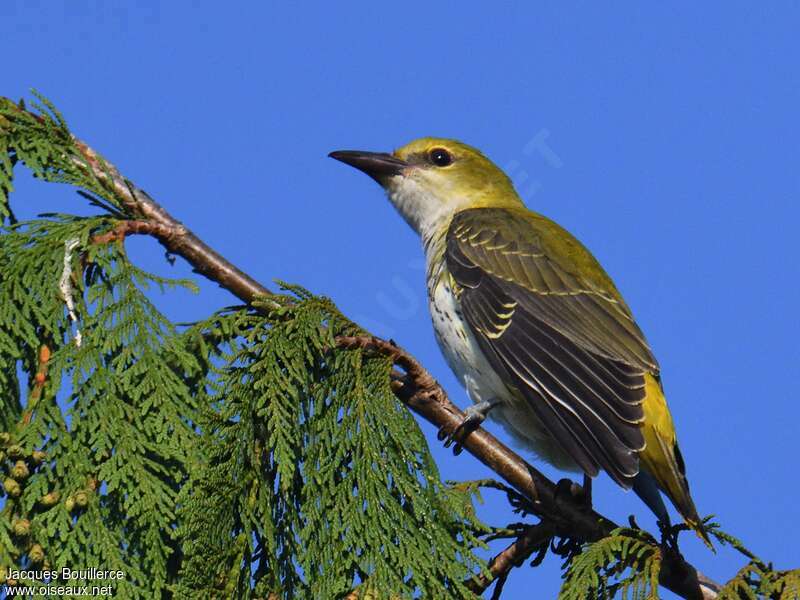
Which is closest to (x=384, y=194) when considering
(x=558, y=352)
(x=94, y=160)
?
(x=558, y=352)

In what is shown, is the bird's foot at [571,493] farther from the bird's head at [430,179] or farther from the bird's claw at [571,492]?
the bird's head at [430,179]

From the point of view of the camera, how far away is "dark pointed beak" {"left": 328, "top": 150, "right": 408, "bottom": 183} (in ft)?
20.9

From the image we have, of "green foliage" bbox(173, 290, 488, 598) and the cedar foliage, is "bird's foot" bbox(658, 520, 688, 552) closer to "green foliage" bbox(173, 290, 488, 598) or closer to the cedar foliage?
the cedar foliage

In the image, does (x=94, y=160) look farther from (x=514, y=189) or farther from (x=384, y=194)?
(x=514, y=189)

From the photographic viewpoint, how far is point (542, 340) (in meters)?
4.80

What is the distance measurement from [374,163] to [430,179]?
0.37 m

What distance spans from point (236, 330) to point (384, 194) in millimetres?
2868

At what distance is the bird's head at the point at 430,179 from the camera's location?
6371 mm

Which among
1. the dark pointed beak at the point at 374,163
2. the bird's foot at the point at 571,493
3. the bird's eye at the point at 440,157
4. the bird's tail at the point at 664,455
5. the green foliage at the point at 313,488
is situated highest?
the bird's eye at the point at 440,157

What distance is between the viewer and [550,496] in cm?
386

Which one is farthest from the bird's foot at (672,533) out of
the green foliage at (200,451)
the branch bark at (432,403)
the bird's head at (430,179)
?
the bird's head at (430,179)

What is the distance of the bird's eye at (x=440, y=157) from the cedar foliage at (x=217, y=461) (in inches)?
119

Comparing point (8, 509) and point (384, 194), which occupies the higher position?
point (384, 194)

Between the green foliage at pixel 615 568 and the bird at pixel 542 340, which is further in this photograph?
the bird at pixel 542 340
